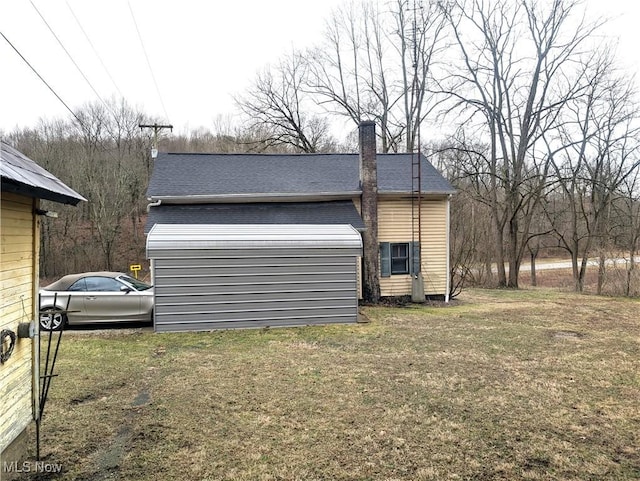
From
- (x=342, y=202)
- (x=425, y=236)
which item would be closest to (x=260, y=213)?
(x=342, y=202)

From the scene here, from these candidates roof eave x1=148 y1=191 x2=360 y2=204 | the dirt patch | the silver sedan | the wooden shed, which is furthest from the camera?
roof eave x1=148 y1=191 x2=360 y2=204

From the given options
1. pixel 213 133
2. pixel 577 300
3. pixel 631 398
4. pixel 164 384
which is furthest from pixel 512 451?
pixel 213 133

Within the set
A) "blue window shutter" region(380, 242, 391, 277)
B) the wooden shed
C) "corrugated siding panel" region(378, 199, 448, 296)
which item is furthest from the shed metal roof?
"corrugated siding panel" region(378, 199, 448, 296)

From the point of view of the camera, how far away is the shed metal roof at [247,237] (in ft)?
Result: 32.0

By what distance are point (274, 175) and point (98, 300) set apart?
24.0 feet

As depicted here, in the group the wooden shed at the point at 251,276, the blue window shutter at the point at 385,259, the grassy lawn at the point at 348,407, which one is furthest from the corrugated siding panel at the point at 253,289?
the blue window shutter at the point at 385,259

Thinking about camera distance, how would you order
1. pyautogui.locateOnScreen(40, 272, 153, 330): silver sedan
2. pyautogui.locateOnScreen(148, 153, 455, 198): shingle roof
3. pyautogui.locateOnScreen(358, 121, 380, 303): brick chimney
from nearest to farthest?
1. pyautogui.locateOnScreen(40, 272, 153, 330): silver sedan
2. pyautogui.locateOnScreen(358, 121, 380, 303): brick chimney
3. pyautogui.locateOnScreen(148, 153, 455, 198): shingle roof

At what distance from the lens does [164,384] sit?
19.8ft

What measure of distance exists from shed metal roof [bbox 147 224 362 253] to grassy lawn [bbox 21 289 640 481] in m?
2.09

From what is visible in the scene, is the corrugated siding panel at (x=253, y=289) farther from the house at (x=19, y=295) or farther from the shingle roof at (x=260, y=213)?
the house at (x=19, y=295)

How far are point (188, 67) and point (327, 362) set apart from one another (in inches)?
369

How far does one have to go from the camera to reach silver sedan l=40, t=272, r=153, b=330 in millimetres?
9945

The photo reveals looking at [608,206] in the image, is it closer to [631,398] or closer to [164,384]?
[631,398]

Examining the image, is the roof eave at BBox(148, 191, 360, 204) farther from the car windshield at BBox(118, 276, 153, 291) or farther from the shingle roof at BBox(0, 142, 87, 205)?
the shingle roof at BBox(0, 142, 87, 205)
